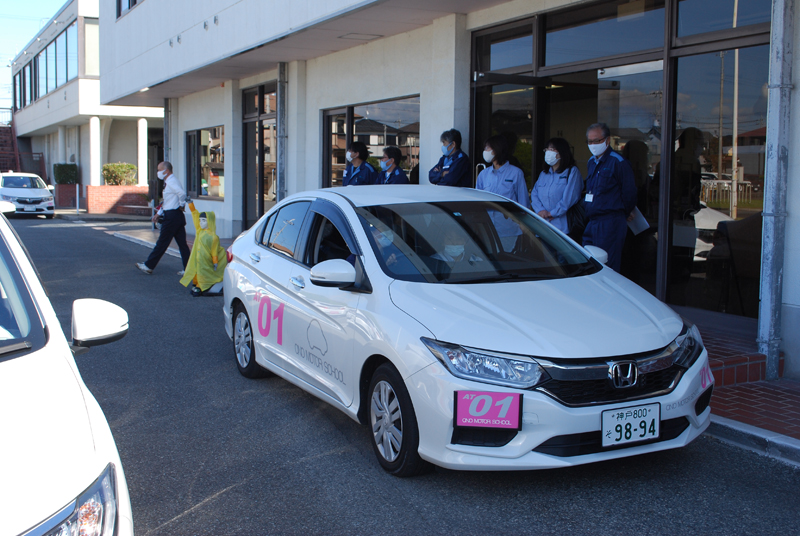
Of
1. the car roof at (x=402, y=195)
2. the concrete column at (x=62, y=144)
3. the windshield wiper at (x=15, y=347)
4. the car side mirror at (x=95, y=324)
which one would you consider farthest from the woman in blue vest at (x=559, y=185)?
the concrete column at (x=62, y=144)

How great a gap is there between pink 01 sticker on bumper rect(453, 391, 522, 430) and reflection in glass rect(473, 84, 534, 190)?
256 inches

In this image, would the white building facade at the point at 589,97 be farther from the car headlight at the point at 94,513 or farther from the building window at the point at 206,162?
the car headlight at the point at 94,513

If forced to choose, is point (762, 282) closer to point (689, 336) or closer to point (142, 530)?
point (689, 336)

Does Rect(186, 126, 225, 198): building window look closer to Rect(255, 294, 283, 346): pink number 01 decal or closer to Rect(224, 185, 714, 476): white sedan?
Rect(255, 294, 283, 346): pink number 01 decal

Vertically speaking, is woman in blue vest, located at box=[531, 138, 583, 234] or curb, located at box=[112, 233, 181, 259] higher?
woman in blue vest, located at box=[531, 138, 583, 234]

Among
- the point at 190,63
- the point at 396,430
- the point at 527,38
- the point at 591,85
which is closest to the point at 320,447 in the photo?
the point at 396,430

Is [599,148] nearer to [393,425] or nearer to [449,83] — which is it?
[449,83]

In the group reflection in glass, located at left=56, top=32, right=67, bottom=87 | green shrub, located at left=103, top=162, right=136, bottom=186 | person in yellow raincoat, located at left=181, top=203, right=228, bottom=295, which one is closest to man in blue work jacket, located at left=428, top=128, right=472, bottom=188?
person in yellow raincoat, located at left=181, top=203, right=228, bottom=295

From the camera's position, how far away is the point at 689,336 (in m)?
4.21

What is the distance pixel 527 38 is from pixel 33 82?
43568 millimetres

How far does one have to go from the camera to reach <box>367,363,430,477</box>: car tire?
12.8 feet

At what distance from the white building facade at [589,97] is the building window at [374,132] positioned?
0.12 feet

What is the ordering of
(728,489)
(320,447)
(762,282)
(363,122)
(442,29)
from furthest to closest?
1. (363,122)
2. (442,29)
3. (762,282)
4. (320,447)
5. (728,489)

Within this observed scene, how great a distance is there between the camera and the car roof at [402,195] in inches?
204
